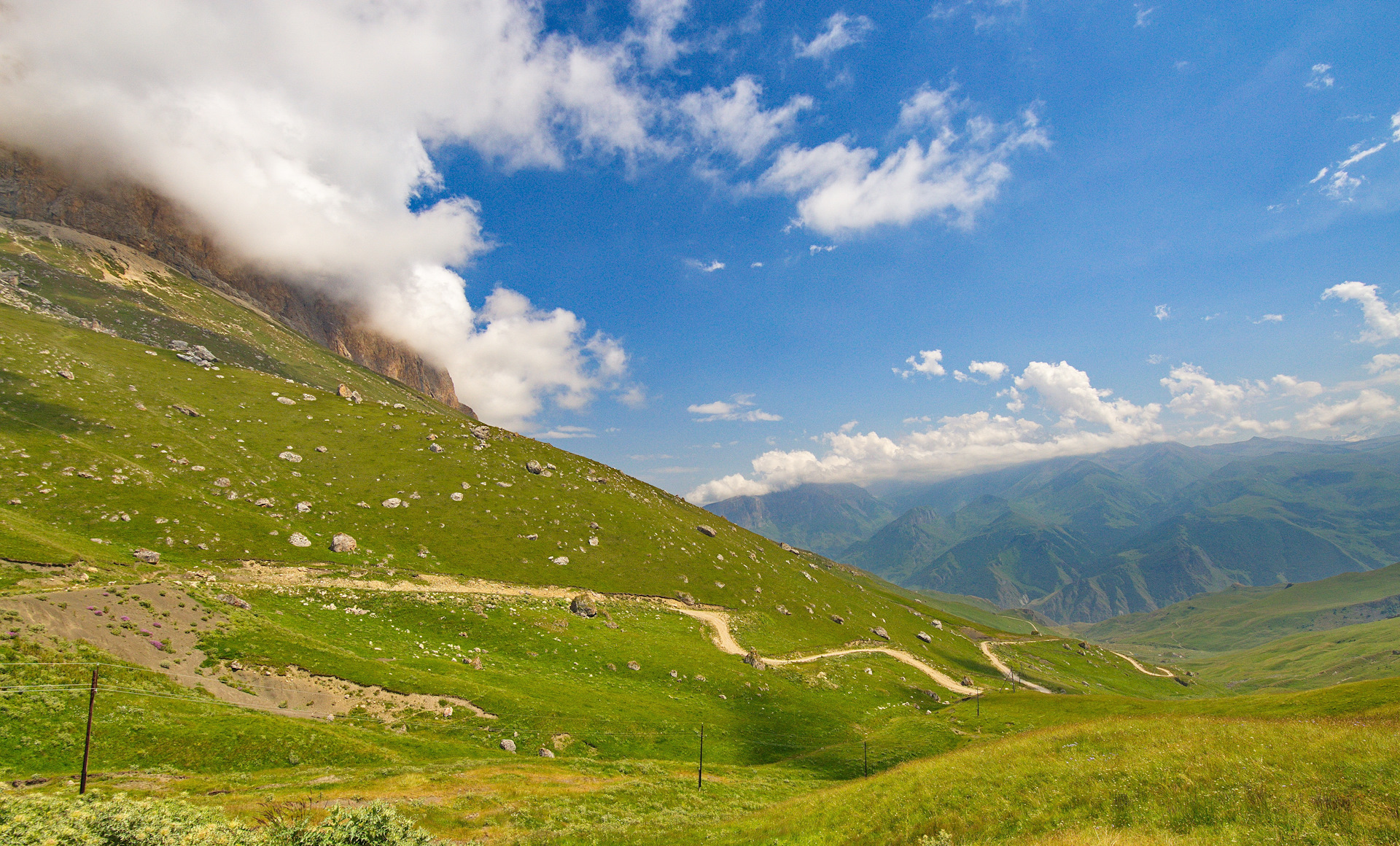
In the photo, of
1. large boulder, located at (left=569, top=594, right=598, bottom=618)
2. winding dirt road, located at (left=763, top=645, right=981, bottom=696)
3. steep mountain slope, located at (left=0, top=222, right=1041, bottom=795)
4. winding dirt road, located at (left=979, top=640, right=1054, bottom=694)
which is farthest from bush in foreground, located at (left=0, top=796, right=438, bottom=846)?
winding dirt road, located at (left=979, top=640, right=1054, bottom=694)

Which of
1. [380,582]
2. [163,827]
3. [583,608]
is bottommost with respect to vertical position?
[583,608]

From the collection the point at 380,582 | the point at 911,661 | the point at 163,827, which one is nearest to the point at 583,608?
the point at 380,582

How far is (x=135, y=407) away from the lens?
85938 mm

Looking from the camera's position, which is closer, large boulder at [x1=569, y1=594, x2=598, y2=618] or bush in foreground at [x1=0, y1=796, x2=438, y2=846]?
bush in foreground at [x1=0, y1=796, x2=438, y2=846]

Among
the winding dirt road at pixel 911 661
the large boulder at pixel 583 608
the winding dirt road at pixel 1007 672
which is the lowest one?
the winding dirt road at pixel 1007 672

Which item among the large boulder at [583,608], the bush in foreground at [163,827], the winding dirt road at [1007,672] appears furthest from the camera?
the winding dirt road at [1007,672]

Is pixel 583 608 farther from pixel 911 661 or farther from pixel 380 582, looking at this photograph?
pixel 911 661

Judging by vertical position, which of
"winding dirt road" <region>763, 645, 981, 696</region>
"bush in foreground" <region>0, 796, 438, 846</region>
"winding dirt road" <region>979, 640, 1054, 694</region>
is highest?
"bush in foreground" <region>0, 796, 438, 846</region>

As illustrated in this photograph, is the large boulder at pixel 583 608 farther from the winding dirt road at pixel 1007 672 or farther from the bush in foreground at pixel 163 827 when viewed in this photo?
the winding dirt road at pixel 1007 672

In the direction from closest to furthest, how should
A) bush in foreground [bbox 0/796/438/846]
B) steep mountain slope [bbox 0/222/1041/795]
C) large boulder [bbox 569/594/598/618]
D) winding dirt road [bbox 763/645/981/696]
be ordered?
bush in foreground [bbox 0/796/438/846] < steep mountain slope [bbox 0/222/1041/795] < large boulder [bbox 569/594/598/618] < winding dirt road [bbox 763/645/981/696]

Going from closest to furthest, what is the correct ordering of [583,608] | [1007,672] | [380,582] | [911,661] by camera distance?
[380,582]
[583,608]
[911,661]
[1007,672]

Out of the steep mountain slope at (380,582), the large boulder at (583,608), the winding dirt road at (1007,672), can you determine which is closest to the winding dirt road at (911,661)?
the steep mountain slope at (380,582)

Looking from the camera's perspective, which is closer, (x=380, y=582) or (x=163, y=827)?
(x=163, y=827)

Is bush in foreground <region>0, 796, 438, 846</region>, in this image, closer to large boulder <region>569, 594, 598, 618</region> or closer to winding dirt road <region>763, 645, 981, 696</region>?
large boulder <region>569, 594, 598, 618</region>
